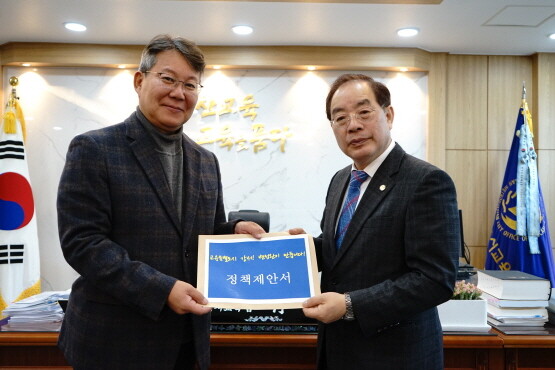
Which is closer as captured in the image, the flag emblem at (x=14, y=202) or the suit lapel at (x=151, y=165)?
the suit lapel at (x=151, y=165)

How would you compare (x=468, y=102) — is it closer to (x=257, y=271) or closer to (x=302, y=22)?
(x=302, y=22)

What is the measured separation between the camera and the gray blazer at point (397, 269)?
129cm

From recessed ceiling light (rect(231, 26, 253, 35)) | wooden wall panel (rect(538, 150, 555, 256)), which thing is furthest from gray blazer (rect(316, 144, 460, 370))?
wooden wall panel (rect(538, 150, 555, 256))

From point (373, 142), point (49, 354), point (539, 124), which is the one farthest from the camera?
point (539, 124)

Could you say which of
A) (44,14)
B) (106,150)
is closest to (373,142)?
(106,150)

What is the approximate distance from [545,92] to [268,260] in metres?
4.78

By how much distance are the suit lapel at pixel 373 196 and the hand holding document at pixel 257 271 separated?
0.13 metres

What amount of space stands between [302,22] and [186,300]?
3398 millimetres

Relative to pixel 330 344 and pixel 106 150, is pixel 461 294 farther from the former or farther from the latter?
pixel 106 150

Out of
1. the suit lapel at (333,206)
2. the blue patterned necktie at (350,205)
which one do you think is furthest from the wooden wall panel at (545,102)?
the blue patterned necktie at (350,205)

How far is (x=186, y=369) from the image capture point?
148 centimetres

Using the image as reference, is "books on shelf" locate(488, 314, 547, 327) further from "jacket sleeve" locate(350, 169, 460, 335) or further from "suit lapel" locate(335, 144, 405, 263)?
"suit lapel" locate(335, 144, 405, 263)

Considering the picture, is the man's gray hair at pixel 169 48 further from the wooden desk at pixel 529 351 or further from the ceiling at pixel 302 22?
the ceiling at pixel 302 22

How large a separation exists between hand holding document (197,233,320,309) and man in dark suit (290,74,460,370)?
0.08 m
